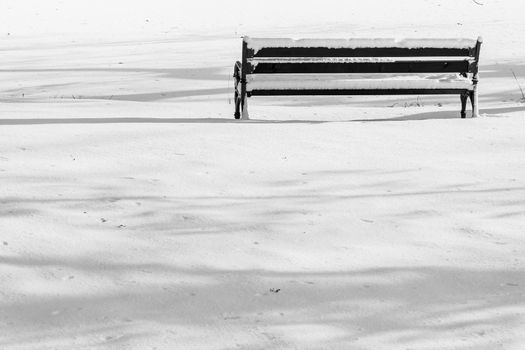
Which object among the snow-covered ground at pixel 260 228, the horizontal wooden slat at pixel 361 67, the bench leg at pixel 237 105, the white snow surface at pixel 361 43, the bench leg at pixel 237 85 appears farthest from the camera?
the bench leg at pixel 237 105

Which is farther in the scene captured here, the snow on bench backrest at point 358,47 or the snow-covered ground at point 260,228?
the snow on bench backrest at point 358,47

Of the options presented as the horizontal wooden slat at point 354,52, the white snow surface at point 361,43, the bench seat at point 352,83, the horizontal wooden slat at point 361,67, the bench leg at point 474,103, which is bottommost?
the bench leg at point 474,103

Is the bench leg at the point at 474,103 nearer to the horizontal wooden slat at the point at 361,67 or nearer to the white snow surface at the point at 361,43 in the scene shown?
the horizontal wooden slat at the point at 361,67

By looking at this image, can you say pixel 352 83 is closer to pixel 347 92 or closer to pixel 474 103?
pixel 347 92

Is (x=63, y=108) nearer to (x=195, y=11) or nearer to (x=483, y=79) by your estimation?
(x=483, y=79)

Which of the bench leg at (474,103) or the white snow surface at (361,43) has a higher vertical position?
the white snow surface at (361,43)

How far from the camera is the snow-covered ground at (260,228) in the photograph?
12.5 ft

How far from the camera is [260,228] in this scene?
16.9 ft

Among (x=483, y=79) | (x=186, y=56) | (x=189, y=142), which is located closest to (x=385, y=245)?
(x=189, y=142)

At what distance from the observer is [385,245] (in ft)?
16.1

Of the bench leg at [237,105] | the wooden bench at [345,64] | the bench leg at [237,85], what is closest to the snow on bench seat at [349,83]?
the wooden bench at [345,64]

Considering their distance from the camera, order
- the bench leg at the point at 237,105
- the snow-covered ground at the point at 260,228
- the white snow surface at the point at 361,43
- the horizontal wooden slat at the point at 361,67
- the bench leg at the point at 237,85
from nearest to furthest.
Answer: the snow-covered ground at the point at 260,228, the white snow surface at the point at 361,43, the horizontal wooden slat at the point at 361,67, the bench leg at the point at 237,85, the bench leg at the point at 237,105

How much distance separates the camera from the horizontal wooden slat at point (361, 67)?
9.34 m

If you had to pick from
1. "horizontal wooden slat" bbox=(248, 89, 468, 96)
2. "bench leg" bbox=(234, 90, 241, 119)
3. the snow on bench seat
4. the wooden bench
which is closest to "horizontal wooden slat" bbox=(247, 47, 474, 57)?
the wooden bench
